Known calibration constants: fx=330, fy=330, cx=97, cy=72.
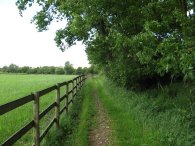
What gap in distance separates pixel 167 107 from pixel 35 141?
571cm

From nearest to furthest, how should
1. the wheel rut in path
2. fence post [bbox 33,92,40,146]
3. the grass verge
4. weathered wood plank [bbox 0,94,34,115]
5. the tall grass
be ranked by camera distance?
weathered wood plank [bbox 0,94,34,115] < fence post [bbox 33,92,40,146] < the tall grass < the grass verge < the wheel rut in path

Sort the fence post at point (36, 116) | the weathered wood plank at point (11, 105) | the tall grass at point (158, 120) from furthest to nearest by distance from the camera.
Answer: the tall grass at point (158, 120) → the fence post at point (36, 116) → the weathered wood plank at point (11, 105)

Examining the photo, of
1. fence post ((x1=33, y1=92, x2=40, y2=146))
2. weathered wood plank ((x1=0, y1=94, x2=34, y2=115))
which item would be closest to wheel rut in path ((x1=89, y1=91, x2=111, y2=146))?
fence post ((x1=33, y1=92, x2=40, y2=146))

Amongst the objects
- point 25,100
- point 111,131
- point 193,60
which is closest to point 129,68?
point 111,131

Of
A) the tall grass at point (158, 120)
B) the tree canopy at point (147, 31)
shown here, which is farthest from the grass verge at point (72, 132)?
the tree canopy at point (147, 31)

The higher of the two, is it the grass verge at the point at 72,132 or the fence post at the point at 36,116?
the fence post at the point at 36,116

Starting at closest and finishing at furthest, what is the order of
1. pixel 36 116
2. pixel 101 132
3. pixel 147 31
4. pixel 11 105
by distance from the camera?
pixel 11 105
pixel 36 116
pixel 147 31
pixel 101 132

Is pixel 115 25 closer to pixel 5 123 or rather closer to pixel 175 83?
pixel 175 83

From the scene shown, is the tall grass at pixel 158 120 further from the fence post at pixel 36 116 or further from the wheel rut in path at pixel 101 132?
the fence post at pixel 36 116

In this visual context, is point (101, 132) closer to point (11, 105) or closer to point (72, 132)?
point (72, 132)

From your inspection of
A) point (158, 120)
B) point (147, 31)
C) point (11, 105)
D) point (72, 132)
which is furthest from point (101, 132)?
point (11, 105)

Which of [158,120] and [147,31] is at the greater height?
[147,31]

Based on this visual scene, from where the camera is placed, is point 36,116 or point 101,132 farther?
point 101,132

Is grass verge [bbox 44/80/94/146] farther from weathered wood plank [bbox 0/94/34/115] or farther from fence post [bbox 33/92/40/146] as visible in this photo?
weathered wood plank [bbox 0/94/34/115]
